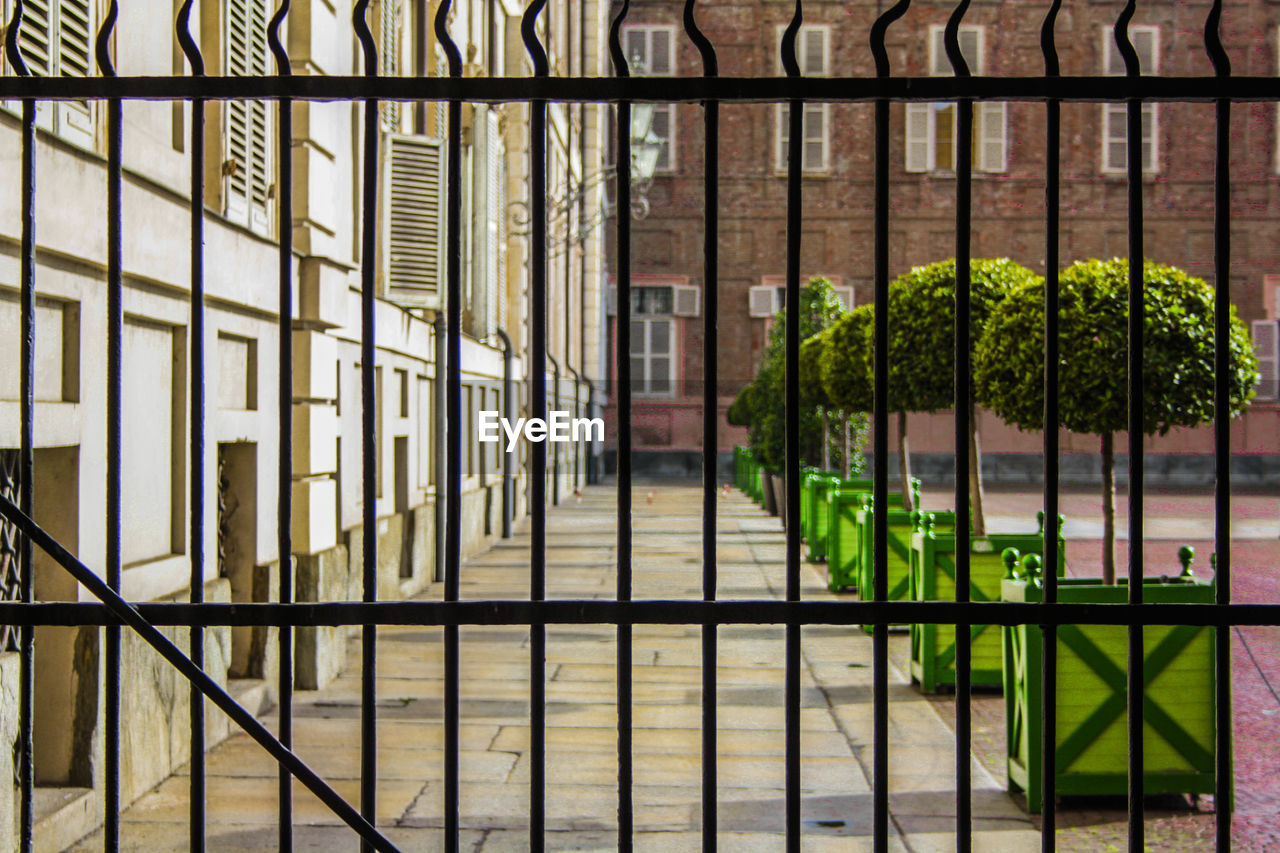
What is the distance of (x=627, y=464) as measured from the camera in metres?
2.66

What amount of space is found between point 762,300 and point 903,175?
418 cm

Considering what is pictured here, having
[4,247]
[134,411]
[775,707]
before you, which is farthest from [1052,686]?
[775,707]

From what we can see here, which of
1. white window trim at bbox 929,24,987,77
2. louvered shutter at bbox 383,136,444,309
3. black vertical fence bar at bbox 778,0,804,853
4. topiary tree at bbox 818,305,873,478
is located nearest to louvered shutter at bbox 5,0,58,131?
black vertical fence bar at bbox 778,0,804,853

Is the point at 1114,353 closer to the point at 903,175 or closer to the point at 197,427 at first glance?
the point at 197,427

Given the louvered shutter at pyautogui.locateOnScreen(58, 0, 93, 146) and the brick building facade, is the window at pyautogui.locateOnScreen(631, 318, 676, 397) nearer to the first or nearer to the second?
the brick building facade

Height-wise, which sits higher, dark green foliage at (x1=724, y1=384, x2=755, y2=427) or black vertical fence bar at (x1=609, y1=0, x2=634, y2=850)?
dark green foliage at (x1=724, y1=384, x2=755, y2=427)

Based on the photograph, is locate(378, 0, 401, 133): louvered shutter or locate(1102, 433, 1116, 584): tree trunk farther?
locate(378, 0, 401, 133): louvered shutter

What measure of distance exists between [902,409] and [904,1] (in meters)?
8.19

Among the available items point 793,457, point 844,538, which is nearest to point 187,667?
point 793,457

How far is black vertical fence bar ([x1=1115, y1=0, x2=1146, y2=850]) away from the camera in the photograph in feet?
8.67

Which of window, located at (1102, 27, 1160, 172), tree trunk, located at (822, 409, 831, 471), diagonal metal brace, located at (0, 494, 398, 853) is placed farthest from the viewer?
window, located at (1102, 27, 1160, 172)

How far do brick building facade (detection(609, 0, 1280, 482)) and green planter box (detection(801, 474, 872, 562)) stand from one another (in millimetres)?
15900

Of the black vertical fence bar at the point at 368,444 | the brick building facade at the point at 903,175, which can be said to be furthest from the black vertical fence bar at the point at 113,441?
the brick building facade at the point at 903,175

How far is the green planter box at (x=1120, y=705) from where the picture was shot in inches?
202
